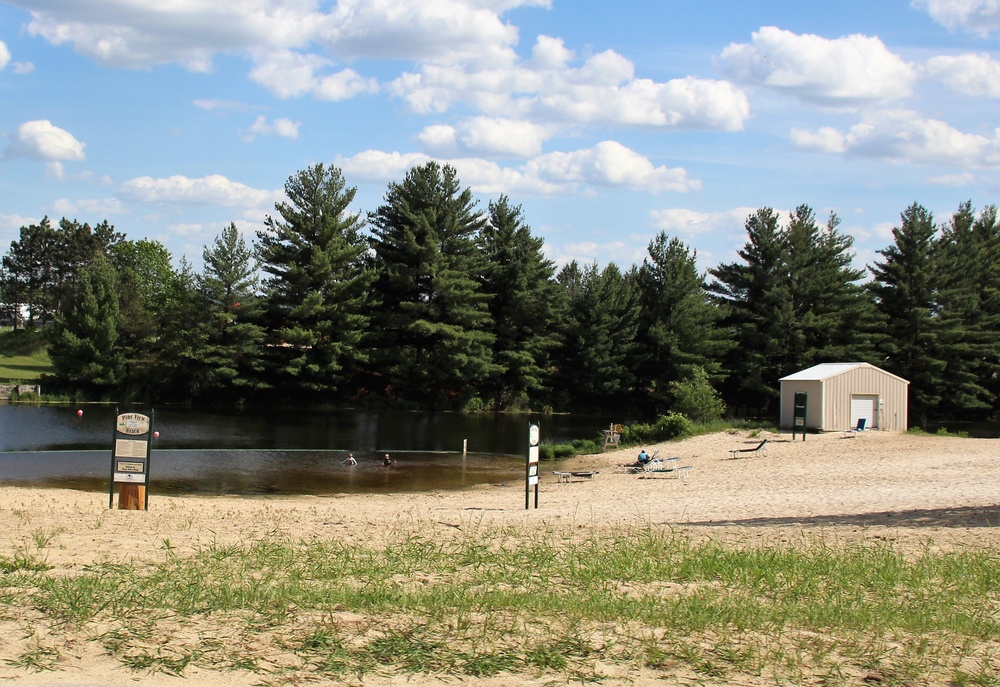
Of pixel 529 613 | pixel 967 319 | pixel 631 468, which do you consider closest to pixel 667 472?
pixel 631 468

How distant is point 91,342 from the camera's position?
60750mm

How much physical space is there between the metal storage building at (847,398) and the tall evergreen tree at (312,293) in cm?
3070

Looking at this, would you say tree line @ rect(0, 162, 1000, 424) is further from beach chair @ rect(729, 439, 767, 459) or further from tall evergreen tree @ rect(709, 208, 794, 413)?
beach chair @ rect(729, 439, 767, 459)

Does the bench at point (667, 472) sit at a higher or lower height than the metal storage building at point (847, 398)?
lower

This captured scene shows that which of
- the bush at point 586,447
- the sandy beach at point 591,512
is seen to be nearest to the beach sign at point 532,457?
the sandy beach at point 591,512

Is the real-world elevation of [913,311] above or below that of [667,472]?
above

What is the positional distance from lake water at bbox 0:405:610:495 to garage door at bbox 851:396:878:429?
13.1m

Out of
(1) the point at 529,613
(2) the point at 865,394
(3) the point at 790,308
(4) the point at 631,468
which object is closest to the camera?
(1) the point at 529,613

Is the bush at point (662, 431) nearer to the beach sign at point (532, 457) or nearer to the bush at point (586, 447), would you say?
the bush at point (586, 447)

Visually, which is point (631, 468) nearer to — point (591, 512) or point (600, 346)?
point (591, 512)

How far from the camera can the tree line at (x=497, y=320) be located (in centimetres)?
5994

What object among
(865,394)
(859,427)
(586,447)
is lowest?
(586,447)

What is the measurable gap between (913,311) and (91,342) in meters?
54.1

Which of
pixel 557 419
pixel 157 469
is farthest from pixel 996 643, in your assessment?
pixel 557 419
